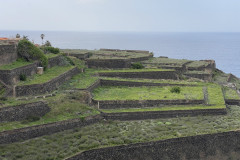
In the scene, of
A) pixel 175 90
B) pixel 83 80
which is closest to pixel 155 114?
pixel 175 90

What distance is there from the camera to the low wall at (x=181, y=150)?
2242 cm

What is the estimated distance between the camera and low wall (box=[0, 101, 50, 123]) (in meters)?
22.7

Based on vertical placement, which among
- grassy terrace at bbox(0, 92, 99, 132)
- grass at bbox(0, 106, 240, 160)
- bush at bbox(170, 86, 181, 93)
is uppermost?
bush at bbox(170, 86, 181, 93)

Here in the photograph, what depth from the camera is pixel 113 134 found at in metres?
24.5

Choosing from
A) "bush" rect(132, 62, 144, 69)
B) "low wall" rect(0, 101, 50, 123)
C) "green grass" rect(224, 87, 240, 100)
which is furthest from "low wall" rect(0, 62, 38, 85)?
"green grass" rect(224, 87, 240, 100)

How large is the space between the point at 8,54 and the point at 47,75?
4292mm

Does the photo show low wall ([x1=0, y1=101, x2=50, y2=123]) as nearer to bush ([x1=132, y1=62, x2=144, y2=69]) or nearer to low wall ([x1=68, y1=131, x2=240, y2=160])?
low wall ([x1=68, y1=131, x2=240, y2=160])

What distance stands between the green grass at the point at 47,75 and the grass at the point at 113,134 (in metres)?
6.80

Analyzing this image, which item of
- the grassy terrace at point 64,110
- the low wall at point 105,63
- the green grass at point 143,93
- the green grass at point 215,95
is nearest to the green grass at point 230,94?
the green grass at point 215,95

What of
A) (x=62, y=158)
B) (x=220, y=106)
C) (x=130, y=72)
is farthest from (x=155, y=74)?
(x=62, y=158)

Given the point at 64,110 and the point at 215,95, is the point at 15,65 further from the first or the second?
the point at 215,95

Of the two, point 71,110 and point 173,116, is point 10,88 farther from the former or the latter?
point 173,116

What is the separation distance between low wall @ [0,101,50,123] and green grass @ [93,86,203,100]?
6258 millimetres

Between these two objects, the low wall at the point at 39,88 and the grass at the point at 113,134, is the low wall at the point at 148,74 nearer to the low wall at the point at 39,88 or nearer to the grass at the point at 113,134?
the low wall at the point at 39,88
